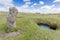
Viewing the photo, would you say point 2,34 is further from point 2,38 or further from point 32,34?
point 32,34

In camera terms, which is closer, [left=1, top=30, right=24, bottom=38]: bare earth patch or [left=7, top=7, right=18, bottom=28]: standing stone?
[left=1, top=30, right=24, bottom=38]: bare earth patch

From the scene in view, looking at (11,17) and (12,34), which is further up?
(11,17)

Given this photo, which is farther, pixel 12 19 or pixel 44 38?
pixel 12 19

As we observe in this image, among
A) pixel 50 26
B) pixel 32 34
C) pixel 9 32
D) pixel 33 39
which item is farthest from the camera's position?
pixel 50 26

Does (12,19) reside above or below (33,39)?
above

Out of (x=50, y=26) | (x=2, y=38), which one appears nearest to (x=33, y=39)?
(x=2, y=38)

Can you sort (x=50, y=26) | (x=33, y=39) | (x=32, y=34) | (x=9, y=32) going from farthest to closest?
(x=50, y=26), (x=9, y=32), (x=32, y=34), (x=33, y=39)

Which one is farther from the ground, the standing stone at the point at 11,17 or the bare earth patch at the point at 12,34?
the standing stone at the point at 11,17

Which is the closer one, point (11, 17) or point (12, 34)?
point (12, 34)

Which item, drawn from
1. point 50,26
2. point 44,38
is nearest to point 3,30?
point 44,38

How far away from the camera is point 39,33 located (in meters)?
22.4

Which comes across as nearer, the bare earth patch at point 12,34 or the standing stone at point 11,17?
the bare earth patch at point 12,34

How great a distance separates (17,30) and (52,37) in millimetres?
6445

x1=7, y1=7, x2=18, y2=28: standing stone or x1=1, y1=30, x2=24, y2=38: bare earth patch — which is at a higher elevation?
x1=7, y1=7, x2=18, y2=28: standing stone
